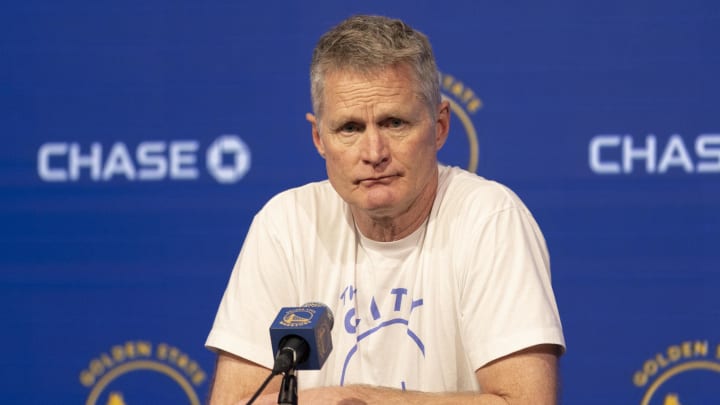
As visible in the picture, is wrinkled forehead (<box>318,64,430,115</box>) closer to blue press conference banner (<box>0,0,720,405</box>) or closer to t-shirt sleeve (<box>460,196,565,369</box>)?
t-shirt sleeve (<box>460,196,565,369</box>)

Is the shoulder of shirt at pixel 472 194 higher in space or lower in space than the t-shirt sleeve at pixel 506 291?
higher

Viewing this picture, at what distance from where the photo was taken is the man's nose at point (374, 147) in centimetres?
217

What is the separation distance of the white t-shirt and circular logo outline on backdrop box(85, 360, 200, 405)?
101 cm

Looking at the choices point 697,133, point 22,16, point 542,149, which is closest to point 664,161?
point 697,133

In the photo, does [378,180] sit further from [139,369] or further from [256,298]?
[139,369]

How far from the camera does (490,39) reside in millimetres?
3072

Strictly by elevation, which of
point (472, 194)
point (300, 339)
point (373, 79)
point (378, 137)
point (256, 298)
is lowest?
point (300, 339)

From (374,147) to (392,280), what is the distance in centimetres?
34

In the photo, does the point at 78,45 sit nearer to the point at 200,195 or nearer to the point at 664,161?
the point at 200,195

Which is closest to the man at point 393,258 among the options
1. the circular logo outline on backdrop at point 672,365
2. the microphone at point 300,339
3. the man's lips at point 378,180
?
the man's lips at point 378,180

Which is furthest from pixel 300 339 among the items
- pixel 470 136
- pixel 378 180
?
pixel 470 136

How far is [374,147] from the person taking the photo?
218cm

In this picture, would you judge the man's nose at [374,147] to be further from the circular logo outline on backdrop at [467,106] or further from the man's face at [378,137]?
the circular logo outline on backdrop at [467,106]

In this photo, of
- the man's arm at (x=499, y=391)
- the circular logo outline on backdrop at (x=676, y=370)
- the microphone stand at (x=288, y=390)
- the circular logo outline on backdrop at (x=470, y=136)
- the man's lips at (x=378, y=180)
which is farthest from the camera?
the circular logo outline on backdrop at (x=470, y=136)
